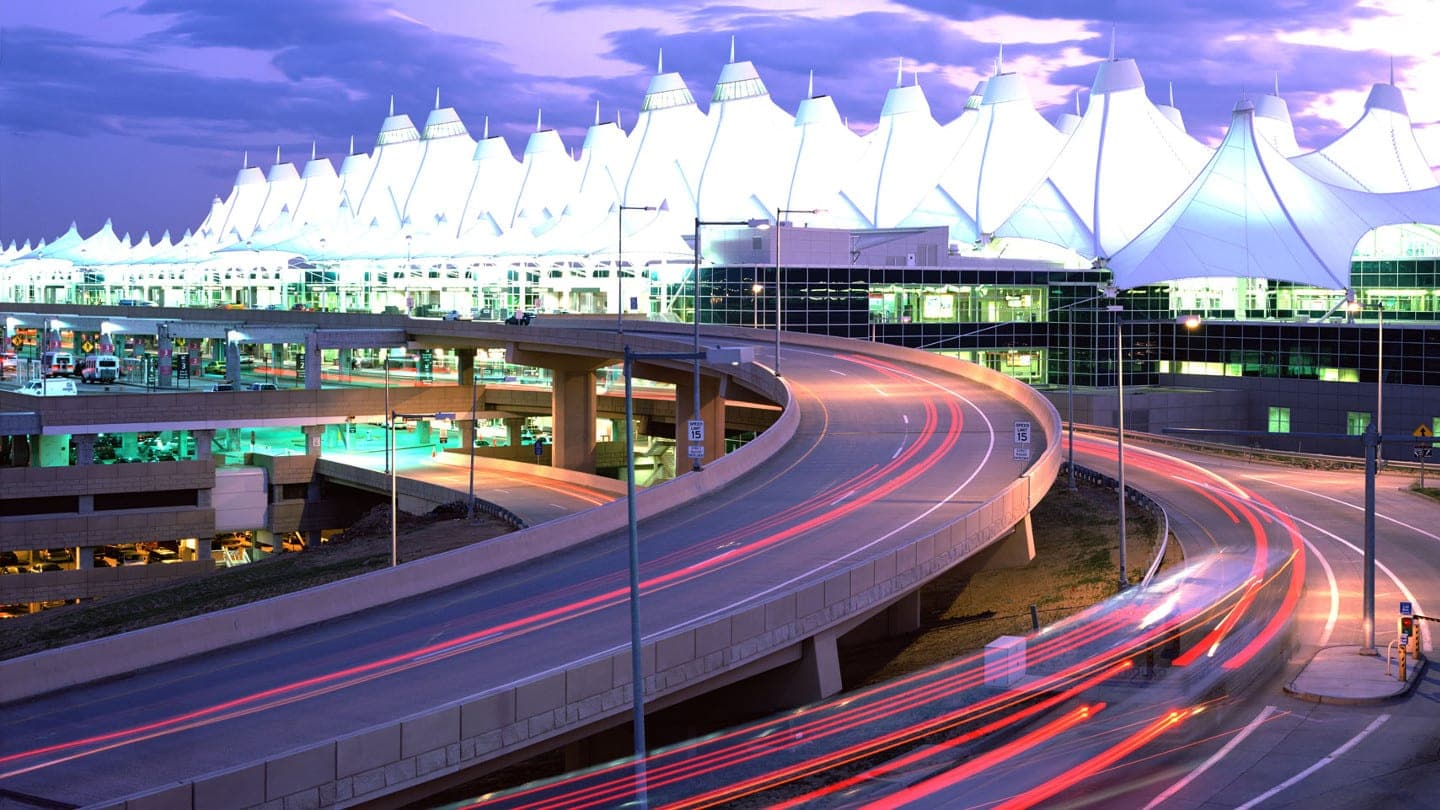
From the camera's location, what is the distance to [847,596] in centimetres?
2880

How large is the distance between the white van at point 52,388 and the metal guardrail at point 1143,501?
44.2 meters

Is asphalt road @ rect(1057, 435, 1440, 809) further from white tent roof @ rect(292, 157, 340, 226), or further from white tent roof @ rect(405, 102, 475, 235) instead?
white tent roof @ rect(292, 157, 340, 226)

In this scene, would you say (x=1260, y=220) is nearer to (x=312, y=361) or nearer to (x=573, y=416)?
(x=573, y=416)

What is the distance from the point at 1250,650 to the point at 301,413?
5766cm

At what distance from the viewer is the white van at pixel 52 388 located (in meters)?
68.4

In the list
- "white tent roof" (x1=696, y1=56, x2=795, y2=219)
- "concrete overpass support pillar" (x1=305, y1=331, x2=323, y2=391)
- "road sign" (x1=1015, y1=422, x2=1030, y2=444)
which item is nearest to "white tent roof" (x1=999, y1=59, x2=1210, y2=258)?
"white tent roof" (x1=696, y1=56, x2=795, y2=219)

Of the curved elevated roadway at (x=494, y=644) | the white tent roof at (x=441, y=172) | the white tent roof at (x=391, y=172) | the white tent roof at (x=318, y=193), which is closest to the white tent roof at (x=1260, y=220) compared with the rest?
the curved elevated roadway at (x=494, y=644)

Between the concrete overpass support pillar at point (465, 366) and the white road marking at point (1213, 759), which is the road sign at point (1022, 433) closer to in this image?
the white road marking at point (1213, 759)

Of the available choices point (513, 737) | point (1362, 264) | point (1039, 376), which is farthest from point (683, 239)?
point (513, 737)

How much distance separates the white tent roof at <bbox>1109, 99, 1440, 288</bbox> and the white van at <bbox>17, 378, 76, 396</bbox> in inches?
2238

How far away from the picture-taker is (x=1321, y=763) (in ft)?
67.9

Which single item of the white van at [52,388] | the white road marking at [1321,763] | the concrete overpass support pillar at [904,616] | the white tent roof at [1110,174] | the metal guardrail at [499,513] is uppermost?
the white tent roof at [1110,174]

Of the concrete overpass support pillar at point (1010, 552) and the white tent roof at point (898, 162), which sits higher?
the white tent roof at point (898, 162)

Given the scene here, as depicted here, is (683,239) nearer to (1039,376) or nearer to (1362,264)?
(1039,376)
